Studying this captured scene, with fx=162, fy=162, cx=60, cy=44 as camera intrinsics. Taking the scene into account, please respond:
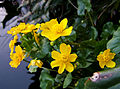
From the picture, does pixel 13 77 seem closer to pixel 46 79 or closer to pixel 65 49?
pixel 46 79

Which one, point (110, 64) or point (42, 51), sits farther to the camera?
point (42, 51)

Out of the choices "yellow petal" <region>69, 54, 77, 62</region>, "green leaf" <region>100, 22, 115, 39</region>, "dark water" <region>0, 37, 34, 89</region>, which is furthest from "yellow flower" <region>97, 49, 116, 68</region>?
"dark water" <region>0, 37, 34, 89</region>

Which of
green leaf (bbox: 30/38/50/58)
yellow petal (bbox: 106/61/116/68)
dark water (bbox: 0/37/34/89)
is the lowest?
dark water (bbox: 0/37/34/89)

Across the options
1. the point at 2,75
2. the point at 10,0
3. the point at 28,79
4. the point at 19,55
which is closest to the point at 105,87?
the point at 19,55

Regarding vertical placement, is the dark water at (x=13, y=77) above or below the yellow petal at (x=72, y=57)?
below

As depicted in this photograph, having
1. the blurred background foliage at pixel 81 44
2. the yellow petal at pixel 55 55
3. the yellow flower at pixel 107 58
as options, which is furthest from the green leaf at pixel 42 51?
the yellow flower at pixel 107 58

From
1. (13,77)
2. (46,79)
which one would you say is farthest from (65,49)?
(13,77)

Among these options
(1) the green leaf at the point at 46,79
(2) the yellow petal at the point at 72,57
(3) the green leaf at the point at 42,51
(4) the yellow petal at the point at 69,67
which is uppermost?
(3) the green leaf at the point at 42,51

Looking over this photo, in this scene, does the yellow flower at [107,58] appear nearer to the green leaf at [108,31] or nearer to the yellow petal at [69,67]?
the yellow petal at [69,67]

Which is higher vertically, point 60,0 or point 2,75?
point 60,0

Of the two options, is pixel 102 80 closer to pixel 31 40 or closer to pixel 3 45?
pixel 31 40

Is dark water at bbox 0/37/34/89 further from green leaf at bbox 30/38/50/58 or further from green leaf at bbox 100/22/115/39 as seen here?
green leaf at bbox 100/22/115/39
